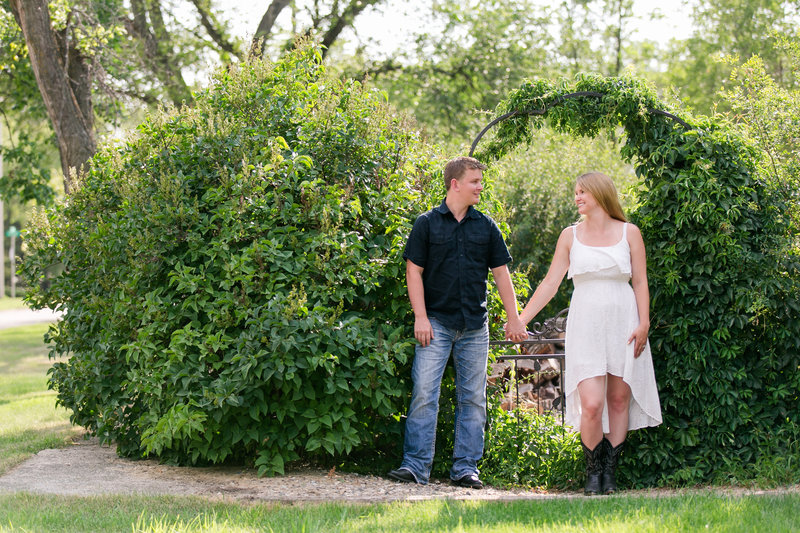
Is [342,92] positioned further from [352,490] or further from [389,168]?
[352,490]

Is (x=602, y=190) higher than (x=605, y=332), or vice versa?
(x=602, y=190)

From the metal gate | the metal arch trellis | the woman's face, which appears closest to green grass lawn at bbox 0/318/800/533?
the woman's face

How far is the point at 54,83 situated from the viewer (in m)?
9.86

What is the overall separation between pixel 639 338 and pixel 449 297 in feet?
4.12

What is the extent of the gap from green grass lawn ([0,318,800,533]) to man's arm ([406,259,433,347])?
1153 mm

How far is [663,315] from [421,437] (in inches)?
76.5

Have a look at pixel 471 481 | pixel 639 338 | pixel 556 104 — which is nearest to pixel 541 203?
pixel 556 104

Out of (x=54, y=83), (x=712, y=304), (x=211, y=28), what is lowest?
(x=712, y=304)

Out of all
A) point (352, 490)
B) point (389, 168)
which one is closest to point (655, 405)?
point (352, 490)

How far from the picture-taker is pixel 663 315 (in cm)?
572

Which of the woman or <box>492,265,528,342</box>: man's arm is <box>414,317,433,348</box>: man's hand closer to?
<box>492,265,528,342</box>: man's arm

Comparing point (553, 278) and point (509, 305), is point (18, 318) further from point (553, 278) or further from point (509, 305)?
point (553, 278)

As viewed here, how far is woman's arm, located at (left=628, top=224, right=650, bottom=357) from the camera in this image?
203 inches

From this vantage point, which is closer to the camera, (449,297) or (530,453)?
(449,297)
